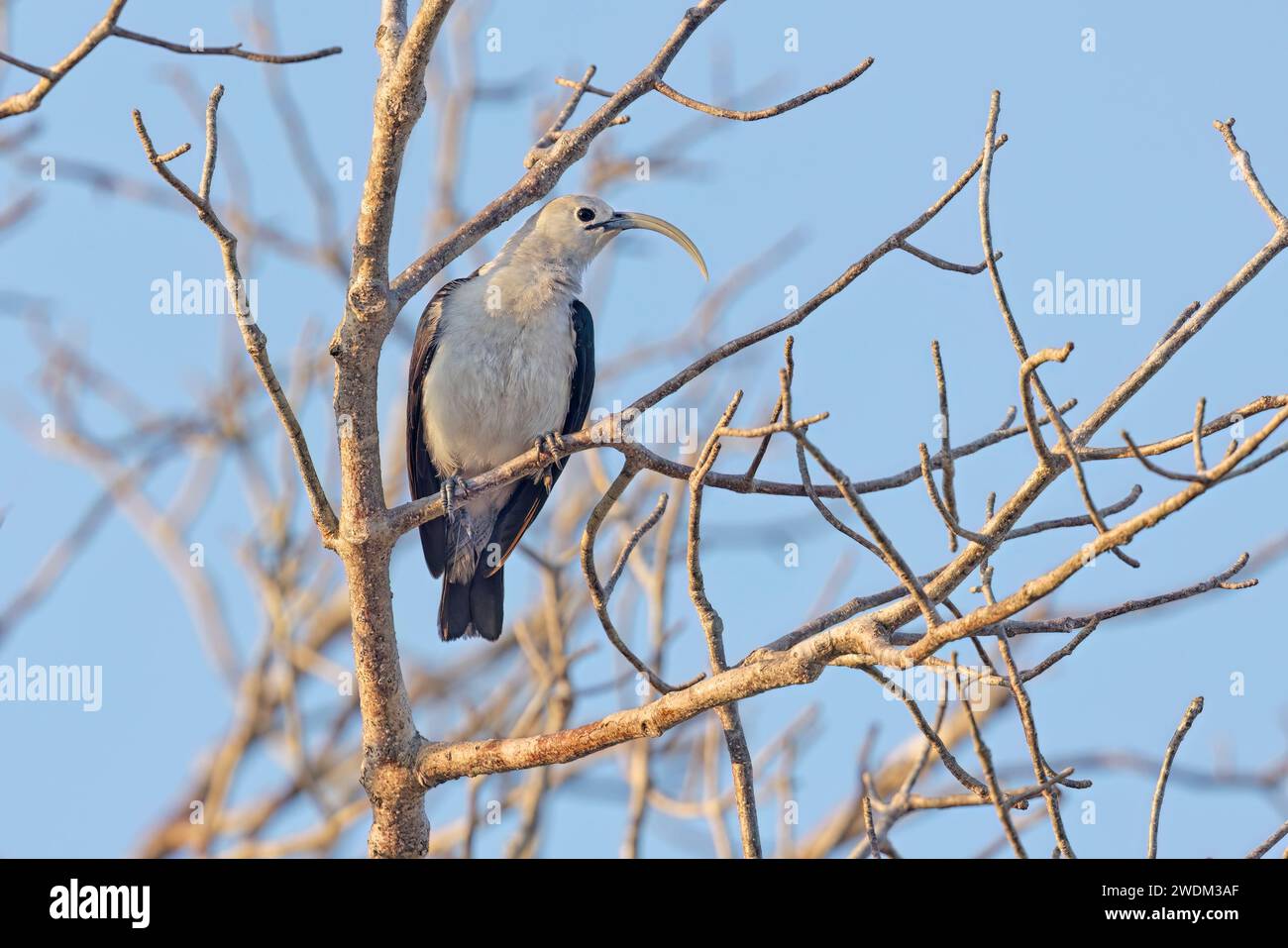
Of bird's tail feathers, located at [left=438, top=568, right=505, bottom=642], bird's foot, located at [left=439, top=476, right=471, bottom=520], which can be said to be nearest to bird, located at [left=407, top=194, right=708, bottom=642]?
bird's tail feathers, located at [left=438, top=568, right=505, bottom=642]

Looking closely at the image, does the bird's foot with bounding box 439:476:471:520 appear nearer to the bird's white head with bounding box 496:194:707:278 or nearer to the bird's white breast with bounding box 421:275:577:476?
the bird's white breast with bounding box 421:275:577:476

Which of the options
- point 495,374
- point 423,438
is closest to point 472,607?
point 423,438

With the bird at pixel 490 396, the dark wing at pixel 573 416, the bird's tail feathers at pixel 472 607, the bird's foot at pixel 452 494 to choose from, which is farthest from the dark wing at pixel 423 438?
the bird's foot at pixel 452 494

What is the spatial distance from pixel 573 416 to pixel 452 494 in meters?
2.86

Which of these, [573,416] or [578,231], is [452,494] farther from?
A: [578,231]

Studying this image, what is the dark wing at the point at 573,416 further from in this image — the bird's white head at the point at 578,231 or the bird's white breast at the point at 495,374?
the bird's white head at the point at 578,231

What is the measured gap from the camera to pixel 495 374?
7902mm

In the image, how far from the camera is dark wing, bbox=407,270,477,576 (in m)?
8.12

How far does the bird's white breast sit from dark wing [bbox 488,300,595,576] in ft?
0.26

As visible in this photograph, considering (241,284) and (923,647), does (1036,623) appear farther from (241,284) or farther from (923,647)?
(241,284)

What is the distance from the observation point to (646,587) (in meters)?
9.06
